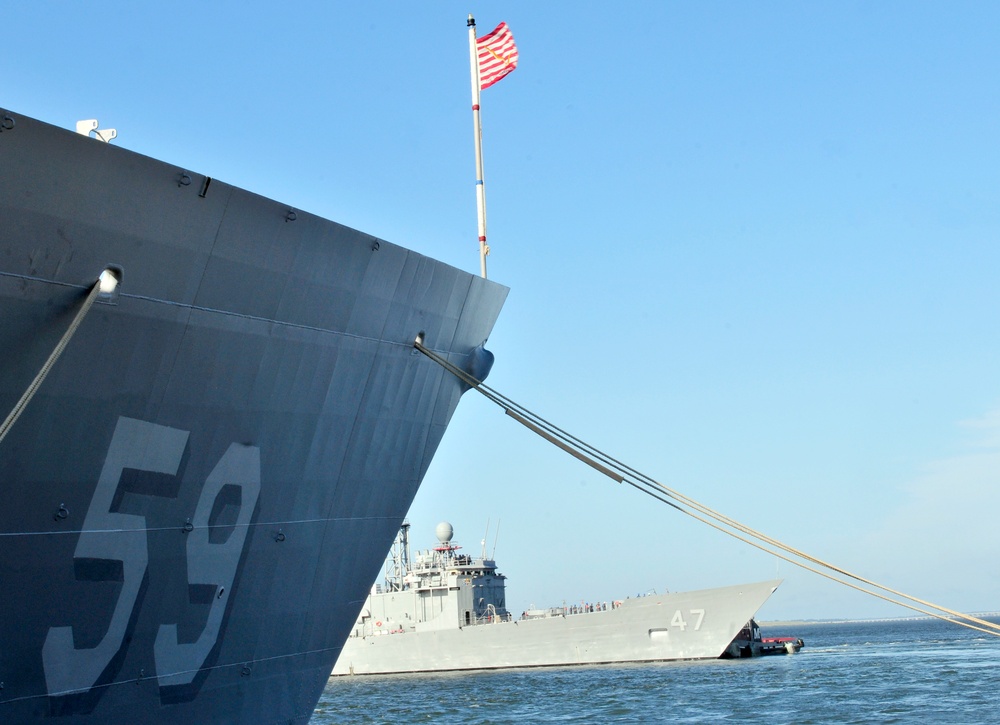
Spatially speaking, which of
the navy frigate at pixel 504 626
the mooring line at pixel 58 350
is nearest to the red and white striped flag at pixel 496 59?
the mooring line at pixel 58 350

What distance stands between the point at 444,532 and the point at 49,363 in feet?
157

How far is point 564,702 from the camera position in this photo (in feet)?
90.1

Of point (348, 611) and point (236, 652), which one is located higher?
point (348, 611)

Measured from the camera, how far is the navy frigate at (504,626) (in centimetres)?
4412

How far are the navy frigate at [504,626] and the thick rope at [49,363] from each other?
38104mm

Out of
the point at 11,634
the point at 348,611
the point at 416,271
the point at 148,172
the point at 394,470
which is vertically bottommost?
the point at 11,634

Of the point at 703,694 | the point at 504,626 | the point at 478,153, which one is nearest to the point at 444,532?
the point at 504,626

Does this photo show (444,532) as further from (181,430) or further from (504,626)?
(181,430)

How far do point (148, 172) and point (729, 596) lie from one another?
132 feet

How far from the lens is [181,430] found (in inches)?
291

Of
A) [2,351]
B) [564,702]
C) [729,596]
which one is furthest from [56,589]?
[729,596]

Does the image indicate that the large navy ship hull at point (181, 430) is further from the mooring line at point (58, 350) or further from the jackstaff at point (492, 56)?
the jackstaff at point (492, 56)

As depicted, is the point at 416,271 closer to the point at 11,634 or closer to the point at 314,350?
the point at 314,350

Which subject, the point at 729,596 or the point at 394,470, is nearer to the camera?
the point at 394,470
